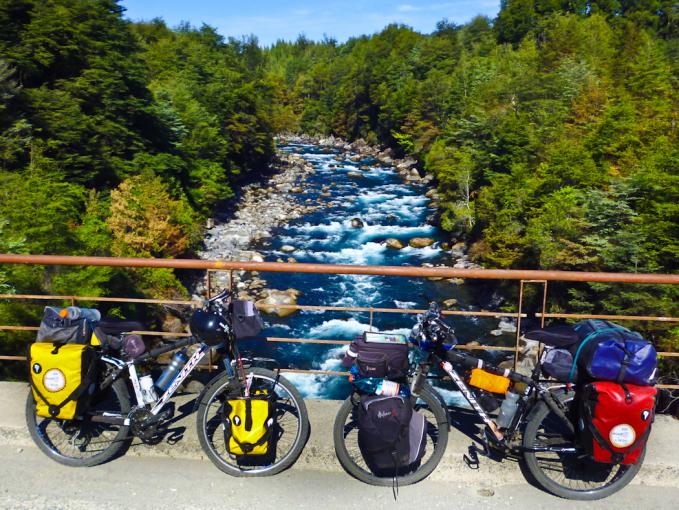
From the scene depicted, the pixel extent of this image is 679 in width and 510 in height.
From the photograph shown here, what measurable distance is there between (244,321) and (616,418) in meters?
2.31

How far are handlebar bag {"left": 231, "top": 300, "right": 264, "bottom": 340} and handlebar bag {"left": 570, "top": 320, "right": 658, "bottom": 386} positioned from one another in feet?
6.65

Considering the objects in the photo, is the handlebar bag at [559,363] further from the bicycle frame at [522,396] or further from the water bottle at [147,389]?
the water bottle at [147,389]

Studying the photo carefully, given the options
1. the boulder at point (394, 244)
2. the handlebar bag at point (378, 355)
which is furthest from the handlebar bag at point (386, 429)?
the boulder at point (394, 244)

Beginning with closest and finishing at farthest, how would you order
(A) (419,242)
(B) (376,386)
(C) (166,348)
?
(B) (376,386), (C) (166,348), (A) (419,242)

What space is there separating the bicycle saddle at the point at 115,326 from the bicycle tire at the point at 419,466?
4.99ft

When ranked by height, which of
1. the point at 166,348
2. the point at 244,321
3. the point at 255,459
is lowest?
the point at 255,459

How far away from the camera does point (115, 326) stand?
3781 millimetres

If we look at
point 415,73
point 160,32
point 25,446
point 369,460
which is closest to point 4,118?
point 25,446

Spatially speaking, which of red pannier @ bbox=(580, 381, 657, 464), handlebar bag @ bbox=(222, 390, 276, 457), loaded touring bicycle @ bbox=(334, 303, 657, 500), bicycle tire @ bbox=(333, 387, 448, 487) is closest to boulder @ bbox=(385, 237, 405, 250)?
loaded touring bicycle @ bbox=(334, 303, 657, 500)

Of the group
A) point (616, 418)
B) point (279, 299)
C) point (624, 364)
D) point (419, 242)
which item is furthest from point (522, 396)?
point (419, 242)

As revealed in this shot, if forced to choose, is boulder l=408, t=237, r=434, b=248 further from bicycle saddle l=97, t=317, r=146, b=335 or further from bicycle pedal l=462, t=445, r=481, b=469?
bicycle saddle l=97, t=317, r=146, b=335

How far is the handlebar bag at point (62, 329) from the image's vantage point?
362 centimetres

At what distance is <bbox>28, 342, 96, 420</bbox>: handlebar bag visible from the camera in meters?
3.56

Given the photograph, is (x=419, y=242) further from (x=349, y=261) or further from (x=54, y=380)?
(x=54, y=380)
